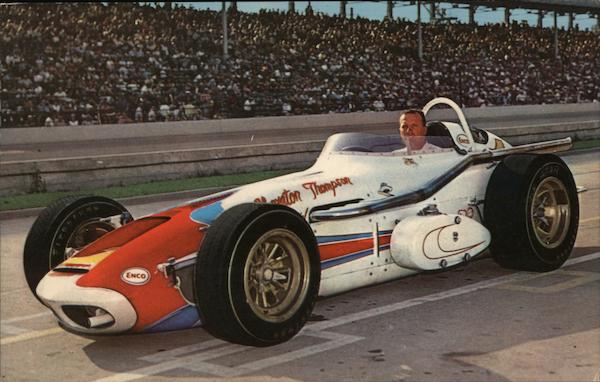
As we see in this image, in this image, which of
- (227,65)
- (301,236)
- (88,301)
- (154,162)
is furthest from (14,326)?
(227,65)

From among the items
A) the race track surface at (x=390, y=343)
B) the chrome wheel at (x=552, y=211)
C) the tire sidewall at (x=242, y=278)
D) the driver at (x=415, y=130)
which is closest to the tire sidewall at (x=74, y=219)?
the race track surface at (x=390, y=343)

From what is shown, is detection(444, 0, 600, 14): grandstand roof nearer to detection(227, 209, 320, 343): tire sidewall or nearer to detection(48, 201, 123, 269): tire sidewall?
detection(227, 209, 320, 343): tire sidewall

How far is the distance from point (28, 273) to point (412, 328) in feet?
9.28

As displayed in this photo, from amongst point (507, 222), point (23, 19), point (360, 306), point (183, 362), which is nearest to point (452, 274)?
point (507, 222)

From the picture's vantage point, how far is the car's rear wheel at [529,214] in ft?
23.2

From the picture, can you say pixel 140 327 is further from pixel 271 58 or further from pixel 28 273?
pixel 271 58

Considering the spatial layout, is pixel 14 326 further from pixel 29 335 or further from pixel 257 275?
pixel 257 275

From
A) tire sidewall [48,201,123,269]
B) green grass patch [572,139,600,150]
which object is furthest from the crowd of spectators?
tire sidewall [48,201,123,269]

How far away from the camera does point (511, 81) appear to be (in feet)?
141

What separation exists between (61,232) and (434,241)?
275 centimetres

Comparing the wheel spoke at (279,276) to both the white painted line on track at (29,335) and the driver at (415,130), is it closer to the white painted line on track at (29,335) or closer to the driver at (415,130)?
the white painted line on track at (29,335)

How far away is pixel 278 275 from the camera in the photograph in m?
5.37

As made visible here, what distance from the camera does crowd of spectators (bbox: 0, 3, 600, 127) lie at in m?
30.3

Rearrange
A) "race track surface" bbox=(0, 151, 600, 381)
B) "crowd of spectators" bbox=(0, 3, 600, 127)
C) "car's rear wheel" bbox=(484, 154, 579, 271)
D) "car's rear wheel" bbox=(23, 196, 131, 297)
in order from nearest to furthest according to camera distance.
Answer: "race track surface" bbox=(0, 151, 600, 381) → "car's rear wheel" bbox=(23, 196, 131, 297) → "car's rear wheel" bbox=(484, 154, 579, 271) → "crowd of spectators" bbox=(0, 3, 600, 127)
